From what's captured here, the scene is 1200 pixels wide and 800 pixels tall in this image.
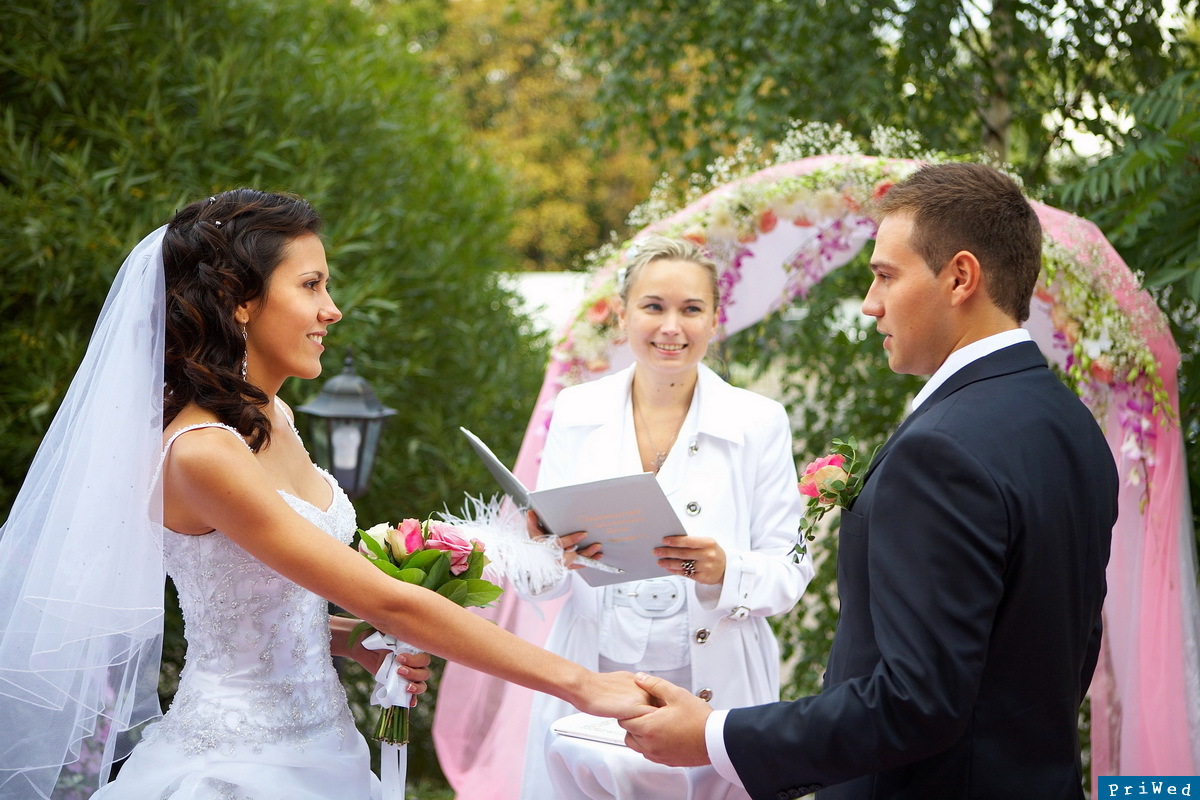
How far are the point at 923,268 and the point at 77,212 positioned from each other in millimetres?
4519

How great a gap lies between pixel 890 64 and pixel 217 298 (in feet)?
15.3

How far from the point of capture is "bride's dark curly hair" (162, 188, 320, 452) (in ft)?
8.52

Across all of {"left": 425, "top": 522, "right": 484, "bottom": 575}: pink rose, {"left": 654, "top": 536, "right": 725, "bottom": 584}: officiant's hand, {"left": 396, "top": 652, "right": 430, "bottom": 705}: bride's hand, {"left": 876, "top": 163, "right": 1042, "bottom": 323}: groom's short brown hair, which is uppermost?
{"left": 876, "top": 163, "right": 1042, "bottom": 323}: groom's short brown hair

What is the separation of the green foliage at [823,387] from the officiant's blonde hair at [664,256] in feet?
7.91

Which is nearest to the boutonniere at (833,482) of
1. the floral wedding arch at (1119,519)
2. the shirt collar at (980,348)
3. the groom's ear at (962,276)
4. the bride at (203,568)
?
the shirt collar at (980,348)

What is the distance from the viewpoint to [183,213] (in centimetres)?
274

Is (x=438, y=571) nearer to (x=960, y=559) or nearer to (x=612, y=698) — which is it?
(x=612, y=698)

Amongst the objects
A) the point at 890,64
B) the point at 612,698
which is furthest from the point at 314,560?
the point at 890,64

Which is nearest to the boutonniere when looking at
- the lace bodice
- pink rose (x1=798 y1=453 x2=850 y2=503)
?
pink rose (x1=798 y1=453 x2=850 y2=503)

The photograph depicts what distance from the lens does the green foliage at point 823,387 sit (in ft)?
20.6

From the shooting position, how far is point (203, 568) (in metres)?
2.57

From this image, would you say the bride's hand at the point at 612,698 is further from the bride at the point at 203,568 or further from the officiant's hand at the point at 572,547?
the officiant's hand at the point at 572,547

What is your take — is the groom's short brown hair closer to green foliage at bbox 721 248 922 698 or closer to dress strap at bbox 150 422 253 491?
dress strap at bbox 150 422 253 491

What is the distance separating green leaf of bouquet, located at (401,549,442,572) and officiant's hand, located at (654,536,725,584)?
82cm
